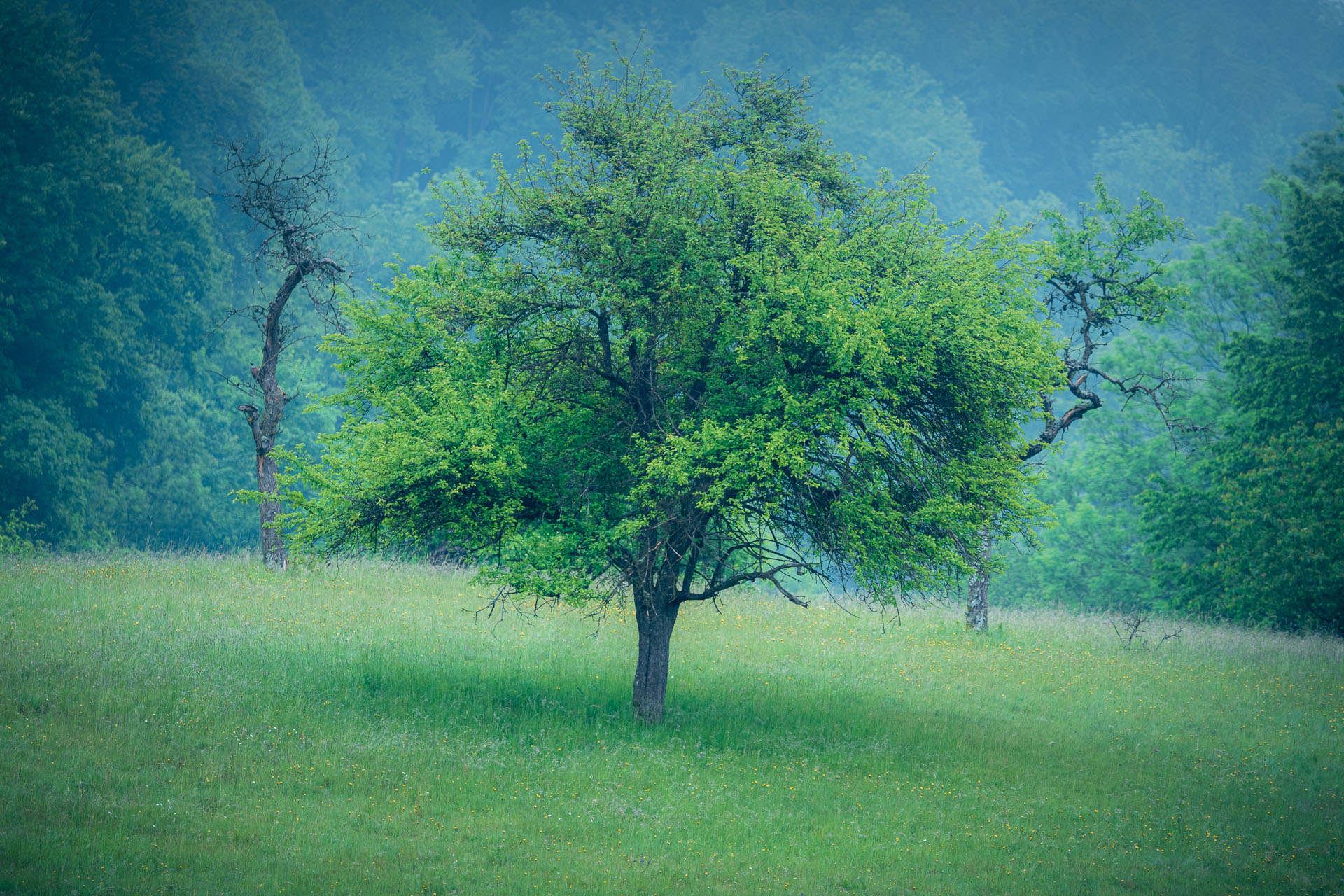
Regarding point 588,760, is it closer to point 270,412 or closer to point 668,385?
point 668,385

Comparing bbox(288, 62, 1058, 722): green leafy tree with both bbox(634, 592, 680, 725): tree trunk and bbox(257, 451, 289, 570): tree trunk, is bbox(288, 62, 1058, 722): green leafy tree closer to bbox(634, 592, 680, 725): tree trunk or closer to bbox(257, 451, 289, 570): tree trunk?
bbox(634, 592, 680, 725): tree trunk

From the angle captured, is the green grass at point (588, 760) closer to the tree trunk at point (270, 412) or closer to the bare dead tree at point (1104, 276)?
the tree trunk at point (270, 412)

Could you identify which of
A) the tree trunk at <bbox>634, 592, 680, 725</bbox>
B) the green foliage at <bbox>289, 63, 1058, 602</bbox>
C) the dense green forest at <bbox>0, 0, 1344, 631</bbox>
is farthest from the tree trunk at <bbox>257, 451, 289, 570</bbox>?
the tree trunk at <bbox>634, 592, 680, 725</bbox>

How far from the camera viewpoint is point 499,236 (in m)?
15.5

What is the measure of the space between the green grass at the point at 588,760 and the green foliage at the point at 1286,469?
4698mm

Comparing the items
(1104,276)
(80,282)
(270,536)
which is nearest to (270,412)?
(270,536)

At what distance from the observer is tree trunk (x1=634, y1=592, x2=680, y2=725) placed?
51.2ft

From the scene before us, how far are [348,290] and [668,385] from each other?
69.3 ft

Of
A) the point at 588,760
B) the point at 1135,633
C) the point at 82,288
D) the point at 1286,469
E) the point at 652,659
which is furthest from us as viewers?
the point at 82,288

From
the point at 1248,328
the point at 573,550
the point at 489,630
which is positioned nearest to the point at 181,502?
the point at 489,630

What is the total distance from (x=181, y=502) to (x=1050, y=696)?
38.3 m

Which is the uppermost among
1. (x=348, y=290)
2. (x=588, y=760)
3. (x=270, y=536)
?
(x=348, y=290)

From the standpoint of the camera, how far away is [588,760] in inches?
552

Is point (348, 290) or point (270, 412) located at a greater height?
point (348, 290)
